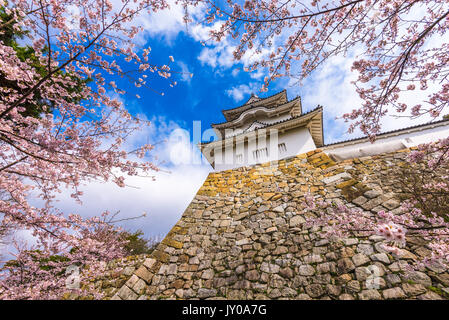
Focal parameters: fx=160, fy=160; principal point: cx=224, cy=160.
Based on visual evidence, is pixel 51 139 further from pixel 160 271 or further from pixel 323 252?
pixel 323 252

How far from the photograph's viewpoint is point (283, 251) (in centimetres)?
393

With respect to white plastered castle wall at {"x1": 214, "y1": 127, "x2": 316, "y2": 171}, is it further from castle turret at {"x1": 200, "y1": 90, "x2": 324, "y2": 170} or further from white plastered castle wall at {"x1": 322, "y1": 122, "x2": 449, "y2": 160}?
white plastered castle wall at {"x1": 322, "y1": 122, "x2": 449, "y2": 160}

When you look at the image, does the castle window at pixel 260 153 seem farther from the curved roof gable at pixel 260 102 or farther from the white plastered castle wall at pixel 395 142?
the curved roof gable at pixel 260 102

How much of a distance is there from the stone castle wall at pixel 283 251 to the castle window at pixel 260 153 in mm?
1421

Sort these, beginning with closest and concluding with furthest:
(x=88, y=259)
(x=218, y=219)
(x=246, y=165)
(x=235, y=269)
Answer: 1. (x=235, y=269)
2. (x=88, y=259)
3. (x=218, y=219)
4. (x=246, y=165)

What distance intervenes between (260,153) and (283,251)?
466 cm

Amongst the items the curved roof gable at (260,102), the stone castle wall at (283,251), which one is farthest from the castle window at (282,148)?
the curved roof gable at (260,102)

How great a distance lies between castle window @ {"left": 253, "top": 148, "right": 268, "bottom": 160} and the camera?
7698 millimetres

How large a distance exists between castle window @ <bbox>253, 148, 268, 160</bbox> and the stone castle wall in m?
1.42

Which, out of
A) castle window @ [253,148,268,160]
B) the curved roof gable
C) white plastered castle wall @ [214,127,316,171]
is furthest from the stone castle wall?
the curved roof gable

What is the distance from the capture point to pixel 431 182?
3.95 meters

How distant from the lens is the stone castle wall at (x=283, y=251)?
2.94 metres

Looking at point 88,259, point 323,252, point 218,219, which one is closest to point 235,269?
point 218,219
